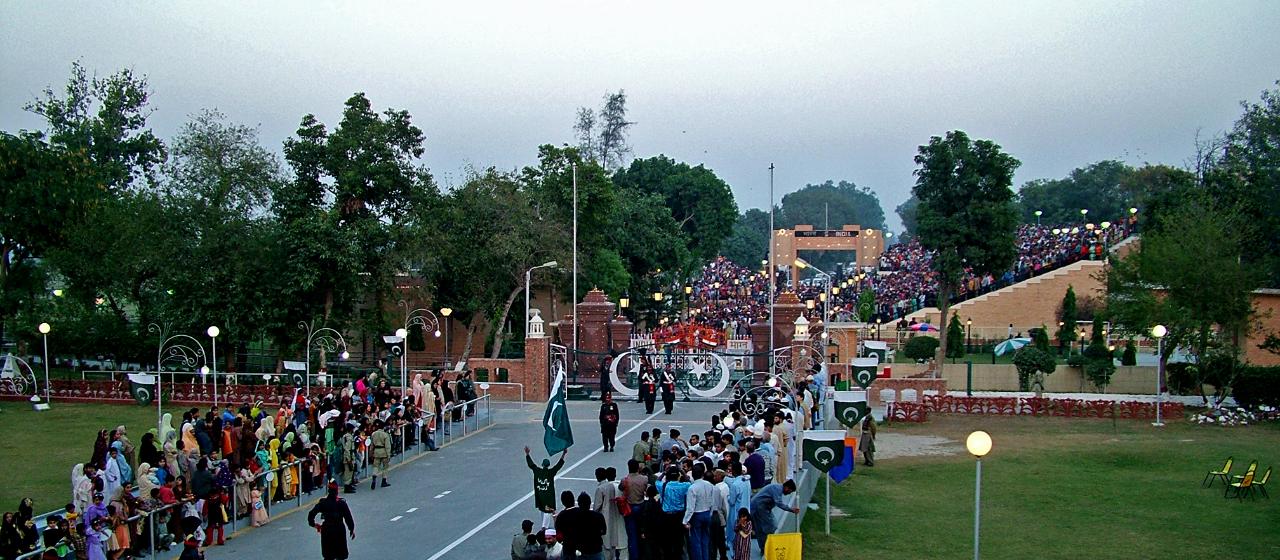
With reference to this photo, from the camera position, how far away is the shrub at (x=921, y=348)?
45438 millimetres

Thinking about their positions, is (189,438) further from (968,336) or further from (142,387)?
(968,336)

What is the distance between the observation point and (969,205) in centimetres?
4344

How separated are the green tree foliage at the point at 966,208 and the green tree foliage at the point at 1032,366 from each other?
545cm

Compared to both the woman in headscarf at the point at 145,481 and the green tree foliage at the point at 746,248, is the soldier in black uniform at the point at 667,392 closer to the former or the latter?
the woman in headscarf at the point at 145,481

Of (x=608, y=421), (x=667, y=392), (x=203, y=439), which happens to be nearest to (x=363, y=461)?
(x=203, y=439)

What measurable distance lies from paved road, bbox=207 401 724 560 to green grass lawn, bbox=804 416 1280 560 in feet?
15.2

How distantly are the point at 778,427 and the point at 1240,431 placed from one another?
18230mm

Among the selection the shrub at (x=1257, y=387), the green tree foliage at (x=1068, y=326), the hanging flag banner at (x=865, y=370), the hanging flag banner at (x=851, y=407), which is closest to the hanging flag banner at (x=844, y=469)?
the hanging flag banner at (x=851, y=407)

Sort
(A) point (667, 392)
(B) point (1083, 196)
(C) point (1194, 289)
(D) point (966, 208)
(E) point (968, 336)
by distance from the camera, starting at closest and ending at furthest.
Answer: (A) point (667, 392)
(C) point (1194, 289)
(D) point (966, 208)
(E) point (968, 336)
(B) point (1083, 196)

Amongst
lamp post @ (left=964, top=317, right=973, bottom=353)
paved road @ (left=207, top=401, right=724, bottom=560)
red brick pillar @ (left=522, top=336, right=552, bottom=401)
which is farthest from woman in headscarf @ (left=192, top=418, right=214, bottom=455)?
lamp post @ (left=964, top=317, right=973, bottom=353)

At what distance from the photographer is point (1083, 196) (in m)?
102

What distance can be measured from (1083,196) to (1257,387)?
244 ft

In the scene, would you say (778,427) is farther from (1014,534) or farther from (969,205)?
(969,205)

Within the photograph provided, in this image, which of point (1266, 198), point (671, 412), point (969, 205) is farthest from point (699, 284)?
point (671, 412)
